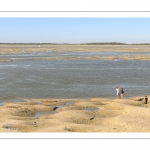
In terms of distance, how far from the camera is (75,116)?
14.9 metres

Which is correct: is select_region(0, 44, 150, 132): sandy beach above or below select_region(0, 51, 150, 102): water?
below

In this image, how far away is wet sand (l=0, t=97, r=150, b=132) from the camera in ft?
42.4

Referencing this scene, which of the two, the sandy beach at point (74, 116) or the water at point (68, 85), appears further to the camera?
the water at point (68, 85)

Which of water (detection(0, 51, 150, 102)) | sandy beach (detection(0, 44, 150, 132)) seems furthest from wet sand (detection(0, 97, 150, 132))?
water (detection(0, 51, 150, 102))

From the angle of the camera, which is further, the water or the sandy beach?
the water

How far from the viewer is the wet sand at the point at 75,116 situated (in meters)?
12.9

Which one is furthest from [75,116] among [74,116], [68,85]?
[68,85]

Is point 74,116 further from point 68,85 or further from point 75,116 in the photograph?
point 68,85

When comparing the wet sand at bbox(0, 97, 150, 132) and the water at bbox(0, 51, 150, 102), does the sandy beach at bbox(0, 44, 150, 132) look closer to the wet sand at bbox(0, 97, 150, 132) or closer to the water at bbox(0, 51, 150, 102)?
the wet sand at bbox(0, 97, 150, 132)

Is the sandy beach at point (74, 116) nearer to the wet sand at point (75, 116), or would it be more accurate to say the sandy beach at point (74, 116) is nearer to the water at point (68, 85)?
the wet sand at point (75, 116)

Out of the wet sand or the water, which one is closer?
the wet sand

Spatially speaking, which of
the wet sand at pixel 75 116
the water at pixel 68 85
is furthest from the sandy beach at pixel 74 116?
the water at pixel 68 85
